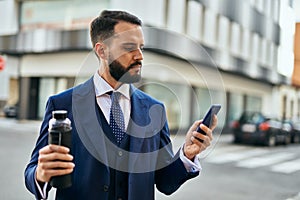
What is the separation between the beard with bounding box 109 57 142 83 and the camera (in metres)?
0.81

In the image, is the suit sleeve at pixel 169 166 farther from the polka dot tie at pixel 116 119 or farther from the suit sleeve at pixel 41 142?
the suit sleeve at pixel 41 142

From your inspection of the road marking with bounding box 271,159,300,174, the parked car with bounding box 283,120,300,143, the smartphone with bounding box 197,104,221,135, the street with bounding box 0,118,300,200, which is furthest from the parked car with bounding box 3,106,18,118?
the smartphone with bounding box 197,104,221,135

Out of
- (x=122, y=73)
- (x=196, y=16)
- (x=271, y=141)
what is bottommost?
(x=271, y=141)

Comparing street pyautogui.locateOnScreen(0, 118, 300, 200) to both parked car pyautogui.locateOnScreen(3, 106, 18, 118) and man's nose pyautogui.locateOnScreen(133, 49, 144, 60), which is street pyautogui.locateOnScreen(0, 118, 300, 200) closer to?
man's nose pyautogui.locateOnScreen(133, 49, 144, 60)

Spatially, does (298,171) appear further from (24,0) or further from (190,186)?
(24,0)

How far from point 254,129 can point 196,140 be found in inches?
310

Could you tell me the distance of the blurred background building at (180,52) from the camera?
0.88 metres

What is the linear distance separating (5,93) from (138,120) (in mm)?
11965

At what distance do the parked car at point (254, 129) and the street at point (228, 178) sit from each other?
4.93ft

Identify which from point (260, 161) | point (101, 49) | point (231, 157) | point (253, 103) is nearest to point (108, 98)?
point (101, 49)

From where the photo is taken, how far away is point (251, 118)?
27.7ft

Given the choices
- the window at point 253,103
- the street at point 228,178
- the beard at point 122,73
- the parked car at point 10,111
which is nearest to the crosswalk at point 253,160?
the street at point 228,178

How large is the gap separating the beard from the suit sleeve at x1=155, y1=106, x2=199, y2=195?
15 centimetres

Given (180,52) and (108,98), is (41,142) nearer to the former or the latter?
(108,98)
